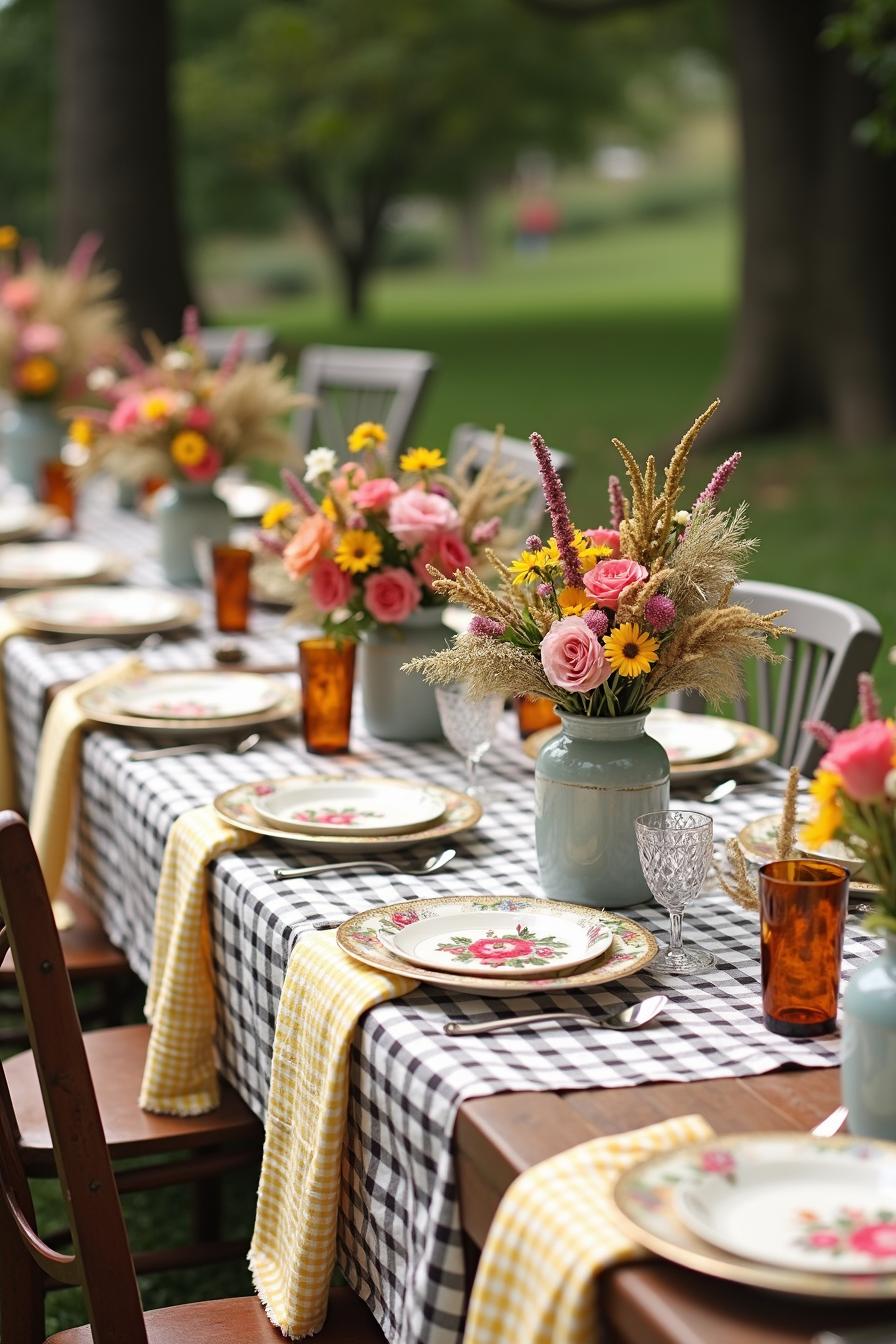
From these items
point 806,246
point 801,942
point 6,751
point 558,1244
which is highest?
point 806,246

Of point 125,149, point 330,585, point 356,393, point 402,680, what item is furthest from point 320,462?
point 125,149

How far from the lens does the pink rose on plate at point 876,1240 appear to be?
1.11m

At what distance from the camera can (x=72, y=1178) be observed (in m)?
1.51

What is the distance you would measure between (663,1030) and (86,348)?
3.46 meters

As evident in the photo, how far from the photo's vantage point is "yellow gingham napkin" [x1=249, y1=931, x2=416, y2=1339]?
5.26ft

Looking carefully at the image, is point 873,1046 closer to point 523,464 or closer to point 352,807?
point 352,807

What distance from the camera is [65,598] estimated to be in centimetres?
334

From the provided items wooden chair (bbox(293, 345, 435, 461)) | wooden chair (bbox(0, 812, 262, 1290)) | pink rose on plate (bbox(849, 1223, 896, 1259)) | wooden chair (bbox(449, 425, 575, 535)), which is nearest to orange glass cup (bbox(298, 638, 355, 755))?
wooden chair (bbox(0, 812, 262, 1290))

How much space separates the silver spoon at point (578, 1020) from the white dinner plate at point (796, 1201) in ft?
0.98

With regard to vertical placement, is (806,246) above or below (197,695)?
above

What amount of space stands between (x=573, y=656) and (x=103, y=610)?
1.68m

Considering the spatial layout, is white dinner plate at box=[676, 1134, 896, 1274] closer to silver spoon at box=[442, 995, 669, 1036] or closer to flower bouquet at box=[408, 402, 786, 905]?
silver spoon at box=[442, 995, 669, 1036]

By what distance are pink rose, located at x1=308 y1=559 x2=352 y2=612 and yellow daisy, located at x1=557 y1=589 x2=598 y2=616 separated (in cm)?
71

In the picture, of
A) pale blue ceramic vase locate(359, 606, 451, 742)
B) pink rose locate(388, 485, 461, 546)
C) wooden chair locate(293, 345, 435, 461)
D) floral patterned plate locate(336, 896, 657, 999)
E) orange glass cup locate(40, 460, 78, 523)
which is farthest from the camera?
wooden chair locate(293, 345, 435, 461)
